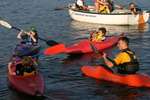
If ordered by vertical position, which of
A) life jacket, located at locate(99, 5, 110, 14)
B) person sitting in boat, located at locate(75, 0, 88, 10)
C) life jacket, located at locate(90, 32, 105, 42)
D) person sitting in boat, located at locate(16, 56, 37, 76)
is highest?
person sitting in boat, located at locate(75, 0, 88, 10)

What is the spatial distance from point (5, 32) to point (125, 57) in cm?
1138

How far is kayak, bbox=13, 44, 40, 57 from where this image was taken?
1773cm

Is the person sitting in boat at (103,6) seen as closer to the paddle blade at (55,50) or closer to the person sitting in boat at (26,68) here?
the paddle blade at (55,50)

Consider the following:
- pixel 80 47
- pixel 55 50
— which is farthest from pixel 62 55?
pixel 80 47

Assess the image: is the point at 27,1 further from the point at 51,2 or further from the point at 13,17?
the point at 13,17

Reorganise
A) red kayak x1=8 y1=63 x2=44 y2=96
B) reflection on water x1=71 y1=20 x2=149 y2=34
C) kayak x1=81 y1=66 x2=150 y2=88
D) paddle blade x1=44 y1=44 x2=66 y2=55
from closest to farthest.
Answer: red kayak x1=8 y1=63 x2=44 y2=96, kayak x1=81 y1=66 x2=150 y2=88, paddle blade x1=44 y1=44 x2=66 y2=55, reflection on water x1=71 y1=20 x2=149 y2=34

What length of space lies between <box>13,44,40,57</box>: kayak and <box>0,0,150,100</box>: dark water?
62 centimetres

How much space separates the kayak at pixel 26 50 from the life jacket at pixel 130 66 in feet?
14.0

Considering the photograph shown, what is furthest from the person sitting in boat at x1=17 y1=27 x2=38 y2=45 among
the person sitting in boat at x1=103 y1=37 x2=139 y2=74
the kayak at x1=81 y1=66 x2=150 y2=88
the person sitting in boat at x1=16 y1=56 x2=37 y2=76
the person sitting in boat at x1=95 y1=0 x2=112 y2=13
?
the person sitting in boat at x1=95 y1=0 x2=112 y2=13

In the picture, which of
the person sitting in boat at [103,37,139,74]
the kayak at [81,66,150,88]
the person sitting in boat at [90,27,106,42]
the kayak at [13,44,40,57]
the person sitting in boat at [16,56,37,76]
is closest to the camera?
the person sitting in boat at [16,56,37,76]

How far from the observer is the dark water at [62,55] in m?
14.6

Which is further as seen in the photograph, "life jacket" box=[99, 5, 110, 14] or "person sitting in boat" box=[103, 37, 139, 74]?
"life jacket" box=[99, 5, 110, 14]

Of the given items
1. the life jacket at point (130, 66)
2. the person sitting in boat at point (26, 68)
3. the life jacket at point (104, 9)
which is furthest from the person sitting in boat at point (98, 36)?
the person sitting in boat at point (26, 68)

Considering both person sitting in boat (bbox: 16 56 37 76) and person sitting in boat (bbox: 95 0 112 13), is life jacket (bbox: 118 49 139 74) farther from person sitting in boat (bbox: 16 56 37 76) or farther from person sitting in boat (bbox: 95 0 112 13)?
person sitting in boat (bbox: 95 0 112 13)
